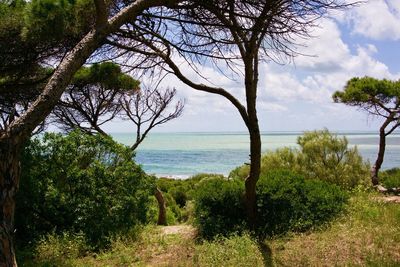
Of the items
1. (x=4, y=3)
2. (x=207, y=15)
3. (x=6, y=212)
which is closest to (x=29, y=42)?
(x=4, y=3)

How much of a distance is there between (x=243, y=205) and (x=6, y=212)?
185 inches

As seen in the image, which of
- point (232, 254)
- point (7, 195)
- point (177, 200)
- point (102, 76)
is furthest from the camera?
point (177, 200)

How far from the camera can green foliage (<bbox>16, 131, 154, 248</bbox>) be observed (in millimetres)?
7770

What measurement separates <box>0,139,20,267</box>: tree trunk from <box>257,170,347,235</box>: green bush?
4.43 m

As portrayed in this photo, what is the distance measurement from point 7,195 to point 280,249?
392 centimetres

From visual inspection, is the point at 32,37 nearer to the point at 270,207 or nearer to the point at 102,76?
the point at 270,207

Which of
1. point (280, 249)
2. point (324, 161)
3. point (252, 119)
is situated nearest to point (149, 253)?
point (280, 249)

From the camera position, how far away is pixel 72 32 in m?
8.08

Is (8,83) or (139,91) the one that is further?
(139,91)

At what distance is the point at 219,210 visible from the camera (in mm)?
7945

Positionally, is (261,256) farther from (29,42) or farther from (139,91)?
(139,91)

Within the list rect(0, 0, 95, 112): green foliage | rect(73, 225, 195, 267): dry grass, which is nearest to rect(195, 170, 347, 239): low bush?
rect(73, 225, 195, 267): dry grass

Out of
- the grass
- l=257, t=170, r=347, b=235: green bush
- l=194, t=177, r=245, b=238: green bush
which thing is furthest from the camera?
l=194, t=177, r=245, b=238: green bush

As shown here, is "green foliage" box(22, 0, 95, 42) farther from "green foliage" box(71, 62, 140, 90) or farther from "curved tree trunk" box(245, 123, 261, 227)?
"green foliage" box(71, 62, 140, 90)
